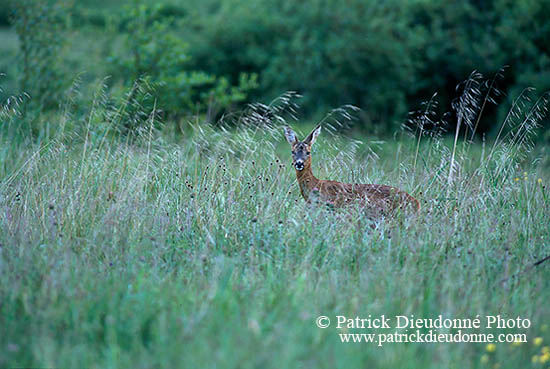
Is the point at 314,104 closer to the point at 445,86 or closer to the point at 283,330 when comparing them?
the point at 445,86

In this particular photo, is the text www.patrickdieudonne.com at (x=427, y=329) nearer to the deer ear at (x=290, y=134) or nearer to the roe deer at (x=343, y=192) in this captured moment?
the roe deer at (x=343, y=192)

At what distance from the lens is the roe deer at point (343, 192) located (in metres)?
6.34

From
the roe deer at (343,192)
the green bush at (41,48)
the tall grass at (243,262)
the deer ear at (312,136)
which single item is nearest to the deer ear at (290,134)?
the roe deer at (343,192)

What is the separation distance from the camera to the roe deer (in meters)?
6.34

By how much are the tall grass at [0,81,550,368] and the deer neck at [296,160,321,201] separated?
0.84 feet

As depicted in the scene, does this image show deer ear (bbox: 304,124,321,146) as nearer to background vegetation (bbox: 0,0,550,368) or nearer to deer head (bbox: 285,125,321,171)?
deer head (bbox: 285,125,321,171)

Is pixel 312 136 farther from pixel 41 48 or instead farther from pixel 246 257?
pixel 41 48

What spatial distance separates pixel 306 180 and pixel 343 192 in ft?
3.20

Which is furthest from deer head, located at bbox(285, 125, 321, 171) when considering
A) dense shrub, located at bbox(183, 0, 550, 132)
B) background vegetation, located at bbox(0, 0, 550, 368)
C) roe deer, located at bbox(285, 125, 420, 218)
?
dense shrub, located at bbox(183, 0, 550, 132)

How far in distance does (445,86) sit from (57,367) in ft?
61.0

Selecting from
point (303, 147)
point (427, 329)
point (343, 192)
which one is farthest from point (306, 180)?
point (427, 329)

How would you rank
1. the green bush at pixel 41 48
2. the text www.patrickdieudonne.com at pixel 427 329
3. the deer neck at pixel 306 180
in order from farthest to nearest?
the green bush at pixel 41 48 → the deer neck at pixel 306 180 → the text www.patrickdieudonne.com at pixel 427 329

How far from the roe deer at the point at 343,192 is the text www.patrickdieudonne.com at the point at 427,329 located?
1.77 m

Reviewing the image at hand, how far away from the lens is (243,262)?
5.09m
